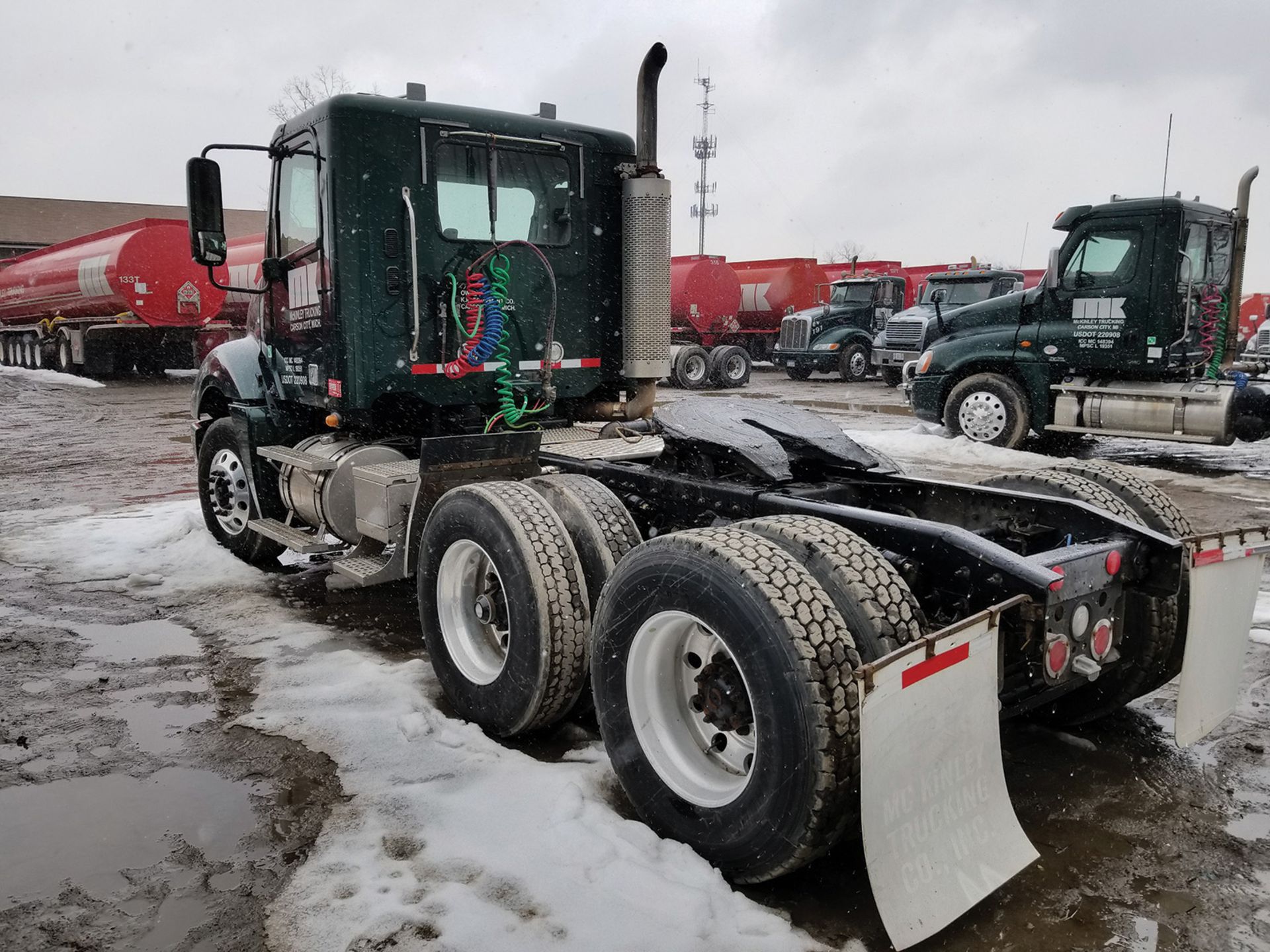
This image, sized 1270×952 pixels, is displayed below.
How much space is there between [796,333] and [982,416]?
12788mm

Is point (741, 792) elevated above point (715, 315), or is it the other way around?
point (715, 315)

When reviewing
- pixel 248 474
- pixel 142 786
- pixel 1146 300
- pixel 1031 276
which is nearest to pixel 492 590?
pixel 142 786

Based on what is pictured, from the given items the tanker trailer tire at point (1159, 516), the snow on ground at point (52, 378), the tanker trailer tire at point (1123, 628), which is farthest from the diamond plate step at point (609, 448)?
the snow on ground at point (52, 378)

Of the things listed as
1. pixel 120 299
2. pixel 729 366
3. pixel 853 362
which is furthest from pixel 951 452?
pixel 120 299

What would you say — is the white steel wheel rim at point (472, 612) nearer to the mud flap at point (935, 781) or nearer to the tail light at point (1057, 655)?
the mud flap at point (935, 781)

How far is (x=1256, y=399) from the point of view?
10.3 metres

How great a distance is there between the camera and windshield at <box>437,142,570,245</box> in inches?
197

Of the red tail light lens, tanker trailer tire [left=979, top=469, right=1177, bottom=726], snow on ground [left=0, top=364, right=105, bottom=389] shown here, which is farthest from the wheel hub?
snow on ground [left=0, top=364, right=105, bottom=389]

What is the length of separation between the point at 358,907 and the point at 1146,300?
33.6 ft

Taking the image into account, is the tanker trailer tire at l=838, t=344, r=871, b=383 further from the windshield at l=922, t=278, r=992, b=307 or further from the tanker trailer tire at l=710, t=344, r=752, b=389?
the windshield at l=922, t=278, r=992, b=307

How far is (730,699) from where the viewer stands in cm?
279

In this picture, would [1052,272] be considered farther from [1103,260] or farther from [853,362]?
[853,362]

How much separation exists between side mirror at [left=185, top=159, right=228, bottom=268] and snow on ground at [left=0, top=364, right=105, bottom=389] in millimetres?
19642

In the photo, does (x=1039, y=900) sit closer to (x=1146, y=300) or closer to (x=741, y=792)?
(x=741, y=792)
